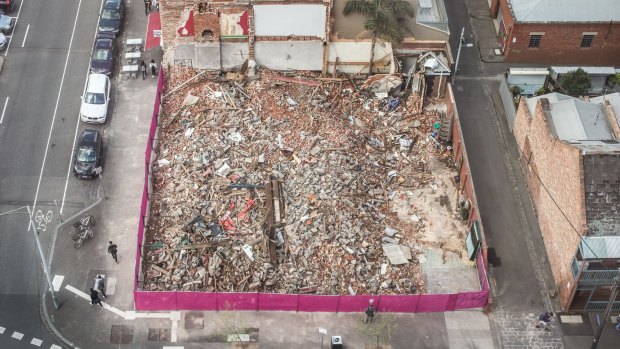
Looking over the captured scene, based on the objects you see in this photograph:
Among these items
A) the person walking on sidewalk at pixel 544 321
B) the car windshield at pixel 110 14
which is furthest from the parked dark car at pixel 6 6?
the person walking on sidewalk at pixel 544 321

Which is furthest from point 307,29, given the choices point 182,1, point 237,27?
point 182,1

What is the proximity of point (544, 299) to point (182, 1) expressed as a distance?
30.9 meters

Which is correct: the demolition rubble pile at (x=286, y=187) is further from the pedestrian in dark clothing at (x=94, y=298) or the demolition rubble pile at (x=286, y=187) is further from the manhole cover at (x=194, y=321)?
the pedestrian in dark clothing at (x=94, y=298)

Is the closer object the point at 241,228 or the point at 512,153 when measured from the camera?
the point at 241,228

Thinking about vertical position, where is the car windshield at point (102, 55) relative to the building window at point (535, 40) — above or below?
below

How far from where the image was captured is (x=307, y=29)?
54531mm

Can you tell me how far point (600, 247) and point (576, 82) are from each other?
17278 millimetres

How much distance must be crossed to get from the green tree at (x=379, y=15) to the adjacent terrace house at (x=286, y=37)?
57 cm

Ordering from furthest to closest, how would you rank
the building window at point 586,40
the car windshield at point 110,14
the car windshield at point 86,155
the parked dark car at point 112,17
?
1. the car windshield at point 110,14
2. the parked dark car at point 112,17
3. the building window at point 586,40
4. the car windshield at point 86,155

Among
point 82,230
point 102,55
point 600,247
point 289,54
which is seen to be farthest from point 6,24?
point 600,247

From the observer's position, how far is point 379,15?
54.7 metres

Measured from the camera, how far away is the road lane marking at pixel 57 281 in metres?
44.1

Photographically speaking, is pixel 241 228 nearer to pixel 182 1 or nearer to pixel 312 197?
pixel 312 197

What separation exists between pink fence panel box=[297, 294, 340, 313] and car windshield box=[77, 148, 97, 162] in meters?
17.2
